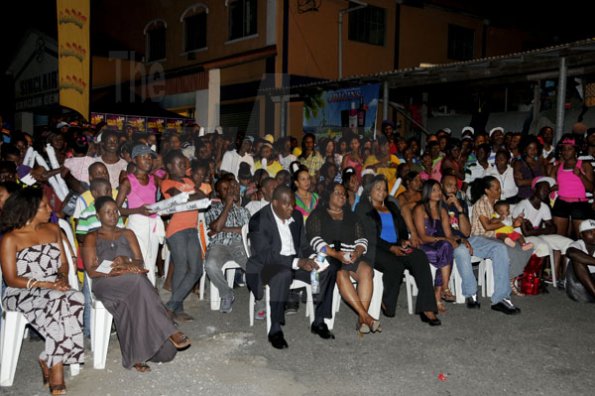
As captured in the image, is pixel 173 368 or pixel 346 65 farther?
pixel 346 65

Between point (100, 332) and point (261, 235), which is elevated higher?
point (261, 235)

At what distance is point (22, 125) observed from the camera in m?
20.4

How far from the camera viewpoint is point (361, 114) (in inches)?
467

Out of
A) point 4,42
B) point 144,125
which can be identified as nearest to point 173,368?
point 144,125

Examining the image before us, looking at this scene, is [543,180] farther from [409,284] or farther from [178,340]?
[178,340]

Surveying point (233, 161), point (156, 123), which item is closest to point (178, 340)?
point (233, 161)

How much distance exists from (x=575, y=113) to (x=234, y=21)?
9967 millimetres

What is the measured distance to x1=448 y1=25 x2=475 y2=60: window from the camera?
1939 centimetres

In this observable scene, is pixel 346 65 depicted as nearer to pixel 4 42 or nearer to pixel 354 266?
pixel 354 266

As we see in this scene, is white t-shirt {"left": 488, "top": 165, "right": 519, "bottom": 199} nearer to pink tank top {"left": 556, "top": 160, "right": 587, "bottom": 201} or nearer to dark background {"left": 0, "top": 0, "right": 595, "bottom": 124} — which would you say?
pink tank top {"left": 556, "top": 160, "right": 587, "bottom": 201}

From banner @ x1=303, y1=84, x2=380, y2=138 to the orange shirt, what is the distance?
251 inches

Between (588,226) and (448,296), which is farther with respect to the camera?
(588,226)

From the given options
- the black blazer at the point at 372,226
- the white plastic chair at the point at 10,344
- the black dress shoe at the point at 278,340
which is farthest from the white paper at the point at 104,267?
the black blazer at the point at 372,226

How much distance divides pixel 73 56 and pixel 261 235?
25.1 feet
